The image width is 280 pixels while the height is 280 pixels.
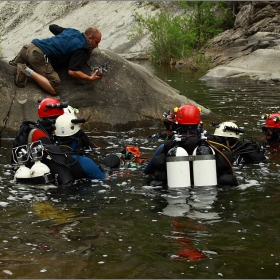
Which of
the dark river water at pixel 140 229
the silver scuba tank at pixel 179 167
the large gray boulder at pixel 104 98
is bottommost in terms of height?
the dark river water at pixel 140 229

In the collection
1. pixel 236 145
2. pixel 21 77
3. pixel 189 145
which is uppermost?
pixel 21 77

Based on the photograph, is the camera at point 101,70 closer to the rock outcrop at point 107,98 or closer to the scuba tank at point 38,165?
the rock outcrop at point 107,98

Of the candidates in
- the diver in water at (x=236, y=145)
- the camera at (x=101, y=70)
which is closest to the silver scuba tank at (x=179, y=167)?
the diver in water at (x=236, y=145)

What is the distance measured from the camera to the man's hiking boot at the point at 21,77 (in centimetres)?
1177

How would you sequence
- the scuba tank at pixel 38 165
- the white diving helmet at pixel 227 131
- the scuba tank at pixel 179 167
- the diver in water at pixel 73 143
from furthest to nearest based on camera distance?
the white diving helmet at pixel 227 131, the diver in water at pixel 73 143, the scuba tank at pixel 38 165, the scuba tank at pixel 179 167

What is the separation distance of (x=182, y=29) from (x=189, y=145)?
25.7 m

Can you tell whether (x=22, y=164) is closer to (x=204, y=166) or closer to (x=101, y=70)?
(x=204, y=166)

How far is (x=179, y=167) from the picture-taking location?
23.5 ft

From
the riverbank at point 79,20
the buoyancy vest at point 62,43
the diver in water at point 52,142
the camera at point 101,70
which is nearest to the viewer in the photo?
the diver in water at point 52,142

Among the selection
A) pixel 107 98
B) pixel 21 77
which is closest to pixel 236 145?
pixel 107 98

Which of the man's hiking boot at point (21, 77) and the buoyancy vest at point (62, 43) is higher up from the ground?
the buoyancy vest at point (62, 43)

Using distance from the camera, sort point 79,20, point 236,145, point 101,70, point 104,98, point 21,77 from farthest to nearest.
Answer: point 79,20, point 104,98, point 101,70, point 21,77, point 236,145

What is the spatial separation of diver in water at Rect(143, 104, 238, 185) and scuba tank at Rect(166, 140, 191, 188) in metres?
0.18

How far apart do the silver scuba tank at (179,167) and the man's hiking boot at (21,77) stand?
5518mm
